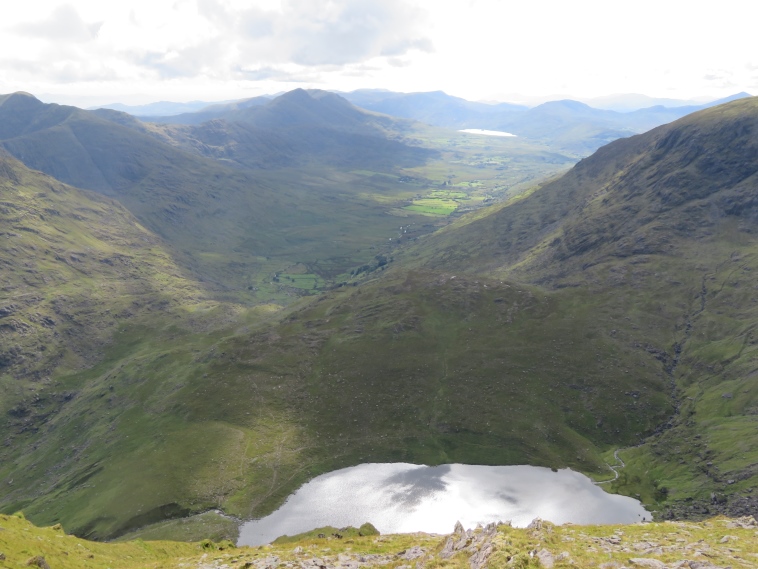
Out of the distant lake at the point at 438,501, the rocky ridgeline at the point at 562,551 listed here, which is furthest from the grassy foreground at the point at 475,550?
the distant lake at the point at 438,501

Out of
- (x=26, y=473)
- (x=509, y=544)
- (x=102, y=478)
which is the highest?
(x=509, y=544)

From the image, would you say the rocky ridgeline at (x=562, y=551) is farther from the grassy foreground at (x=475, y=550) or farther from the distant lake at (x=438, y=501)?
the distant lake at (x=438, y=501)

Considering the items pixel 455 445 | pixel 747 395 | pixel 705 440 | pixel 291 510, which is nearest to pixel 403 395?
pixel 455 445

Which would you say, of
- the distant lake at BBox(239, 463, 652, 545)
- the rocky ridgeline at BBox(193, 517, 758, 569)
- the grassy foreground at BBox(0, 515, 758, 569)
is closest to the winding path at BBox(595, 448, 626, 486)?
the distant lake at BBox(239, 463, 652, 545)

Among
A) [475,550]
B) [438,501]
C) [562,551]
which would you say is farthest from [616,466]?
[475,550]

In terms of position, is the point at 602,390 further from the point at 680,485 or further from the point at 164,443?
the point at 164,443
